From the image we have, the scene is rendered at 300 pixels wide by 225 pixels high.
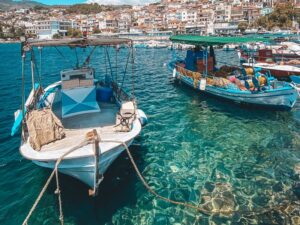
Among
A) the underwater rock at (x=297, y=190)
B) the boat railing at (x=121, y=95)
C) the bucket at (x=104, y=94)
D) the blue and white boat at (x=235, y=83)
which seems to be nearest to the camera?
the underwater rock at (x=297, y=190)

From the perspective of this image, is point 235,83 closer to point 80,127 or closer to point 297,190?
point 297,190

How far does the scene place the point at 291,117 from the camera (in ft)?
50.0

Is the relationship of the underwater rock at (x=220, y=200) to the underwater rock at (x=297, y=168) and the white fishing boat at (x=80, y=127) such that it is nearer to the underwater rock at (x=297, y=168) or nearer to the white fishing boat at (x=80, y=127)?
the underwater rock at (x=297, y=168)

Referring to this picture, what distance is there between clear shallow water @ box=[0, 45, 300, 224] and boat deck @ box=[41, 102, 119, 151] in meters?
1.56

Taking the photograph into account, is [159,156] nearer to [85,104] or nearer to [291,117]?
[85,104]

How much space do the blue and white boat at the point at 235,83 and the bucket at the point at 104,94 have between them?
907 cm

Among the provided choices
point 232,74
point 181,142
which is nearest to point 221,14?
point 232,74

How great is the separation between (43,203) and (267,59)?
28862mm

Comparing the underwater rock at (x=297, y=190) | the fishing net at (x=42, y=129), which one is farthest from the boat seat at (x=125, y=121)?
the underwater rock at (x=297, y=190)

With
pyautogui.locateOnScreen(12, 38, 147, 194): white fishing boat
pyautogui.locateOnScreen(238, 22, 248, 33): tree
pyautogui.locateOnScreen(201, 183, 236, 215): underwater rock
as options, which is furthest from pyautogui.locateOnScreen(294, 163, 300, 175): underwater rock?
pyautogui.locateOnScreen(238, 22, 248, 33): tree

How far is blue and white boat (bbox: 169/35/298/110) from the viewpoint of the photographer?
1580 cm

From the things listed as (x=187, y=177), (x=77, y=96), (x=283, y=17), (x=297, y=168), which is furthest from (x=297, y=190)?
(x=283, y=17)

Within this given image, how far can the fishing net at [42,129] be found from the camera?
7.86m

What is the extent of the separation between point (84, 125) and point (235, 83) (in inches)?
486
